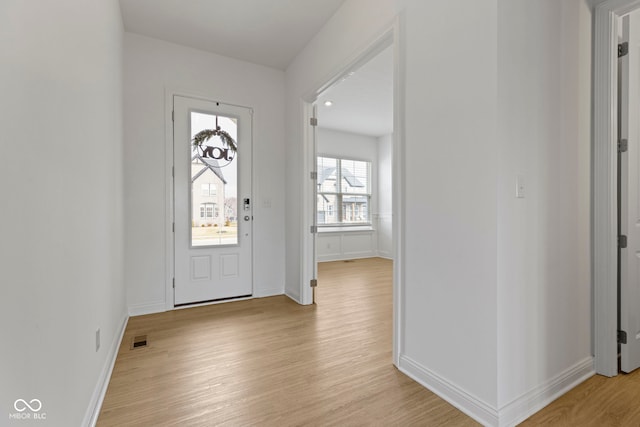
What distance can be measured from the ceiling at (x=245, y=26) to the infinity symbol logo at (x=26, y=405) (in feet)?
10.2

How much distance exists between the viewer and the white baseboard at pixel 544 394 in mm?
1577

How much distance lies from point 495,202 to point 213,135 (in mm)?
3176

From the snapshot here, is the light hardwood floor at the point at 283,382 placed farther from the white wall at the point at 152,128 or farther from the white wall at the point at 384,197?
the white wall at the point at 384,197

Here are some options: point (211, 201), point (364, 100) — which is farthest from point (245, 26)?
point (364, 100)

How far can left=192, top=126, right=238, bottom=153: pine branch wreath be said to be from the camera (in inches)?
141

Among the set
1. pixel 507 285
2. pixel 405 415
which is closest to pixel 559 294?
pixel 507 285

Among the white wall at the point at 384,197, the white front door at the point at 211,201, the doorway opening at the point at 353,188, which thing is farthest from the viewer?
the white wall at the point at 384,197

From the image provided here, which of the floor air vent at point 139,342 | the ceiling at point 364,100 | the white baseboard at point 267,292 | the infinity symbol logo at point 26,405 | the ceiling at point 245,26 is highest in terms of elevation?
the ceiling at point 245,26

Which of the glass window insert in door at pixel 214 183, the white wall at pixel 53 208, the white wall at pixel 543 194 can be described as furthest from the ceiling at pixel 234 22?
the white wall at pixel 543 194

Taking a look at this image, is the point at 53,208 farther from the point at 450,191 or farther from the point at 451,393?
the point at 451,393

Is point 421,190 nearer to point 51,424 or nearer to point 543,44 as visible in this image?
point 543,44

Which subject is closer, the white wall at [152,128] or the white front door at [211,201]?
the white wall at [152,128]

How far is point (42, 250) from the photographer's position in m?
1.07

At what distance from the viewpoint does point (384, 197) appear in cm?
748
